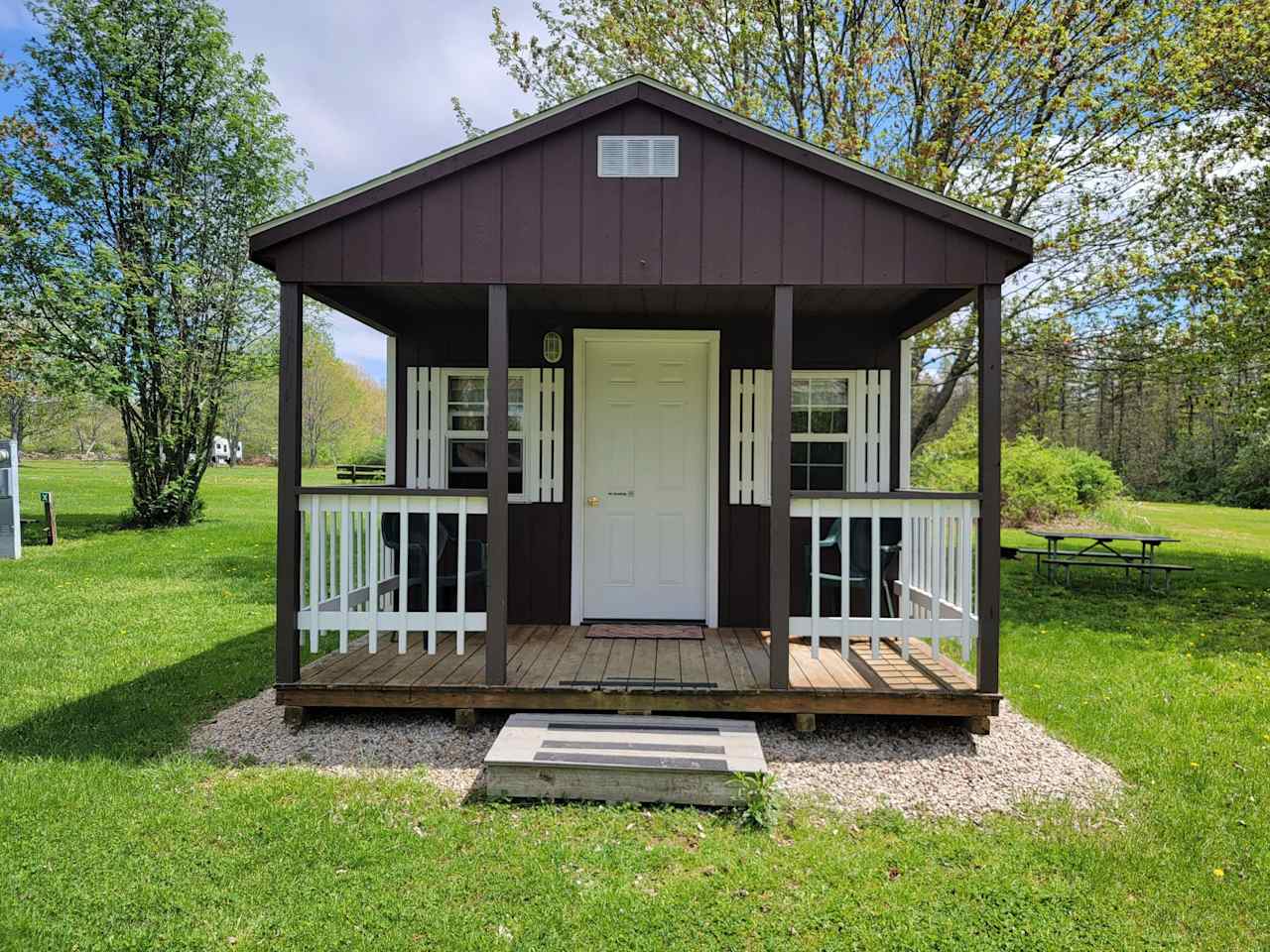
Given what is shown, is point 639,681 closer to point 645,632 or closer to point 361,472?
point 645,632

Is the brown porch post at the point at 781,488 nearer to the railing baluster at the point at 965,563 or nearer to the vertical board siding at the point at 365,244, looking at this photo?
the railing baluster at the point at 965,563

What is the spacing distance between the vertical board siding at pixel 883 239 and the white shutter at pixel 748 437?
167cm

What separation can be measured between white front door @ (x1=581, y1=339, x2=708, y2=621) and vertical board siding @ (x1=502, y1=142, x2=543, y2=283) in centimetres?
167

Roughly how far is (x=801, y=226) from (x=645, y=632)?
290 cm

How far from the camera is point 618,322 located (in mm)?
5758

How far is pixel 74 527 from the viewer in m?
13.8

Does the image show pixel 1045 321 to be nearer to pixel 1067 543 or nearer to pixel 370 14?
pixel 1067 543

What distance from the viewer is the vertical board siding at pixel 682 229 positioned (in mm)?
4180

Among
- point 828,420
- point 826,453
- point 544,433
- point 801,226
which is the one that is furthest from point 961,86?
point 544,433

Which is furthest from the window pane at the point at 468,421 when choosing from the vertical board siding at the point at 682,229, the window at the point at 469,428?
the vertical board siding at the point at 682,229

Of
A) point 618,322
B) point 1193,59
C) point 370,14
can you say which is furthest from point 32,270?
point 1193,59

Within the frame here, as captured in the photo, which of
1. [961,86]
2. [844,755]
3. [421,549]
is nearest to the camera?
[844,755]

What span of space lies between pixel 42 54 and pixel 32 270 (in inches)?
136

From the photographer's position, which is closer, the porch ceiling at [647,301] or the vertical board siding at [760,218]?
the vertical board siding at [760,218]
